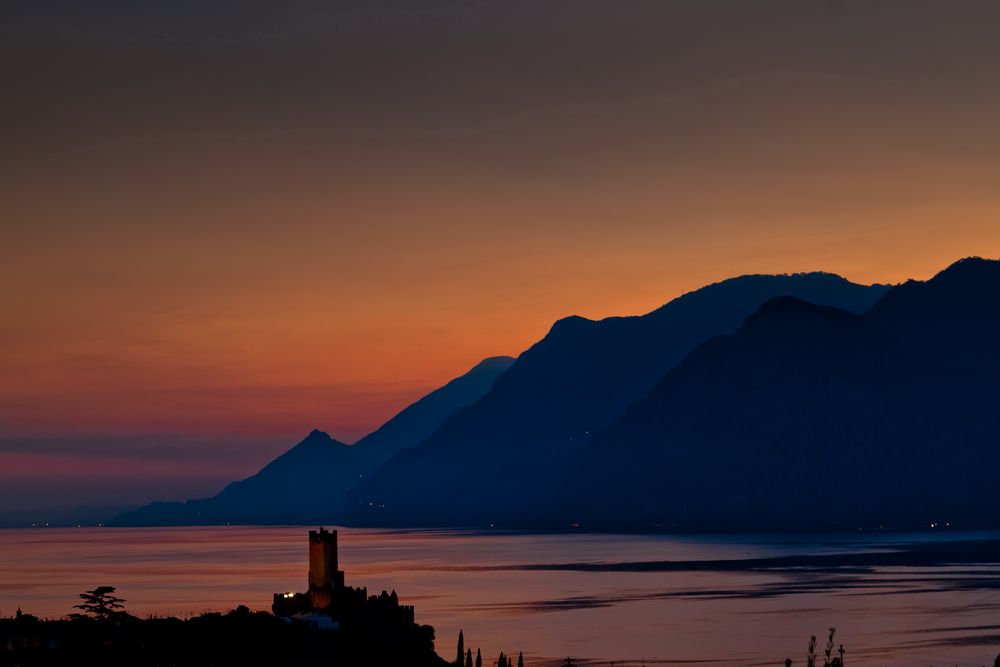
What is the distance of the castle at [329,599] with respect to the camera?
103 meters

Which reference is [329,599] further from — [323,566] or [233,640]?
[233,640]

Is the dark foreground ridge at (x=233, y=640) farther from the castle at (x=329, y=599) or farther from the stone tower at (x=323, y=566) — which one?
the stone tower at (x=323, y=566)

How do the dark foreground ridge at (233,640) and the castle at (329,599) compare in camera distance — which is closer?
the dark foreground ridge at (233,640)

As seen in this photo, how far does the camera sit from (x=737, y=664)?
382 feet

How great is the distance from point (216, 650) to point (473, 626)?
6180cm

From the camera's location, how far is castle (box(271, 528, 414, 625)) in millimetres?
102812

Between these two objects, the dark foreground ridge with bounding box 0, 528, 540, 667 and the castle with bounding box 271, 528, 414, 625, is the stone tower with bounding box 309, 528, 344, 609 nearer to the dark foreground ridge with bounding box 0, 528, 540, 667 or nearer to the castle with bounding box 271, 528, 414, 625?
the castle with bounding box 271, 528, 414, 625

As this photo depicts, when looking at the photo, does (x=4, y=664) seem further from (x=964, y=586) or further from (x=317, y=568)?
(x=964, y=586)

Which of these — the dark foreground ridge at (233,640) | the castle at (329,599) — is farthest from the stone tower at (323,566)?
the dark foreground ridge at (233,640)

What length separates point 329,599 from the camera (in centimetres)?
11006

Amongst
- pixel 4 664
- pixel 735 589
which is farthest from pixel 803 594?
pixel 4 664

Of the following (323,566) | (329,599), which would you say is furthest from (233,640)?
(323,566)

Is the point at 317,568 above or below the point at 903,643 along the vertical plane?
above

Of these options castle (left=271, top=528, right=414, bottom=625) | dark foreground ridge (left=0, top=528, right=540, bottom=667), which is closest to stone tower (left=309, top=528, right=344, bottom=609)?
castle (left=271, top=528, right=414, bottom=625)
